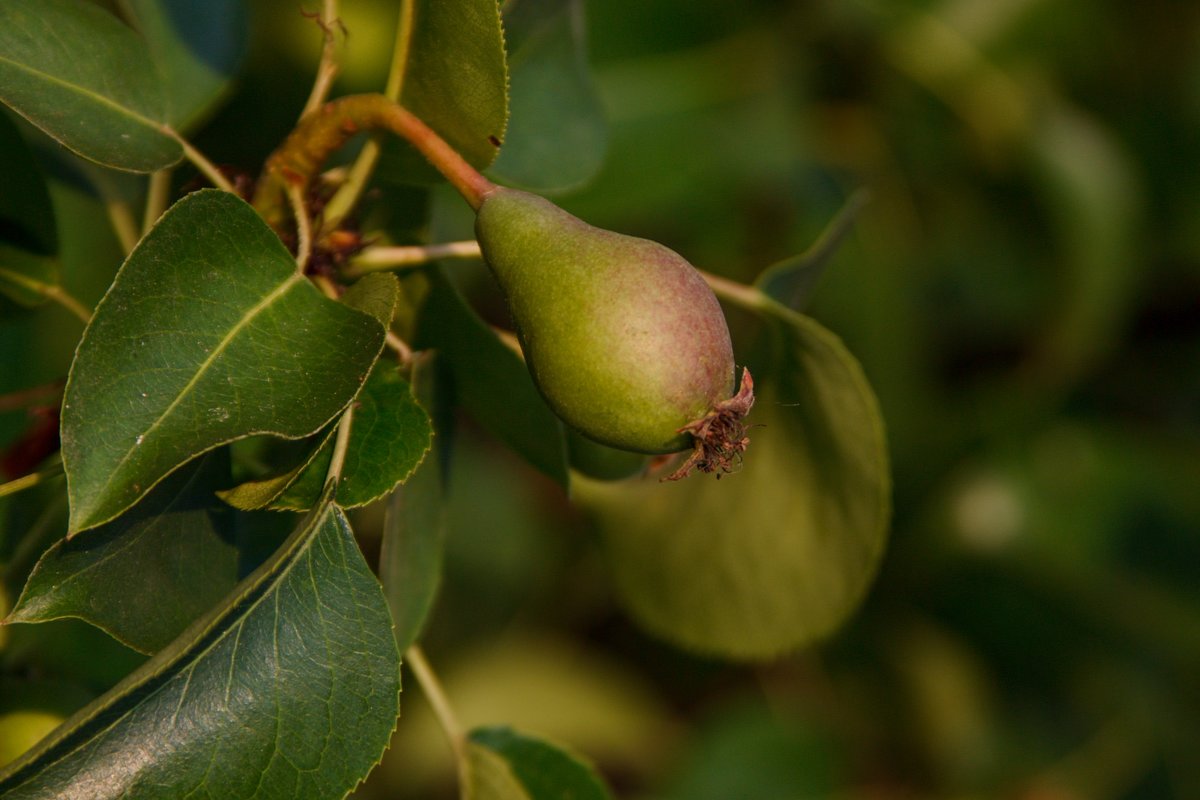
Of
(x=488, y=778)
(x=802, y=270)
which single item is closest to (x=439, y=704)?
(x=488, y=778)

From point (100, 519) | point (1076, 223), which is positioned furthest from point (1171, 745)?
point (100, 519)

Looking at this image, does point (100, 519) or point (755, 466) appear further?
point (755, 466)

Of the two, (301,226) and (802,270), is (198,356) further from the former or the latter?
(802,270)

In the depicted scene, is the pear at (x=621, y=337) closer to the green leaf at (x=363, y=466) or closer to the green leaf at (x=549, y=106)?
the green leaf at (x=363, y=466)

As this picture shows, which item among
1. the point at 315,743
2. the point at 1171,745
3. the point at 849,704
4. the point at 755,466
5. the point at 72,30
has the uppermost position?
the point at 72,30

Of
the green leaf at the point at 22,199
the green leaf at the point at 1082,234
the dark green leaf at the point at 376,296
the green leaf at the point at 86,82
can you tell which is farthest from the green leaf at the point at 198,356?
the green leaf at the point at 1082,234

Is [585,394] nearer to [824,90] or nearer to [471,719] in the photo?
[471,719]

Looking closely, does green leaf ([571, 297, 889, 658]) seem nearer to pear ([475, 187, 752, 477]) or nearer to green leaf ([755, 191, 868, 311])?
green leaf ([755, 191, 868, 311])
